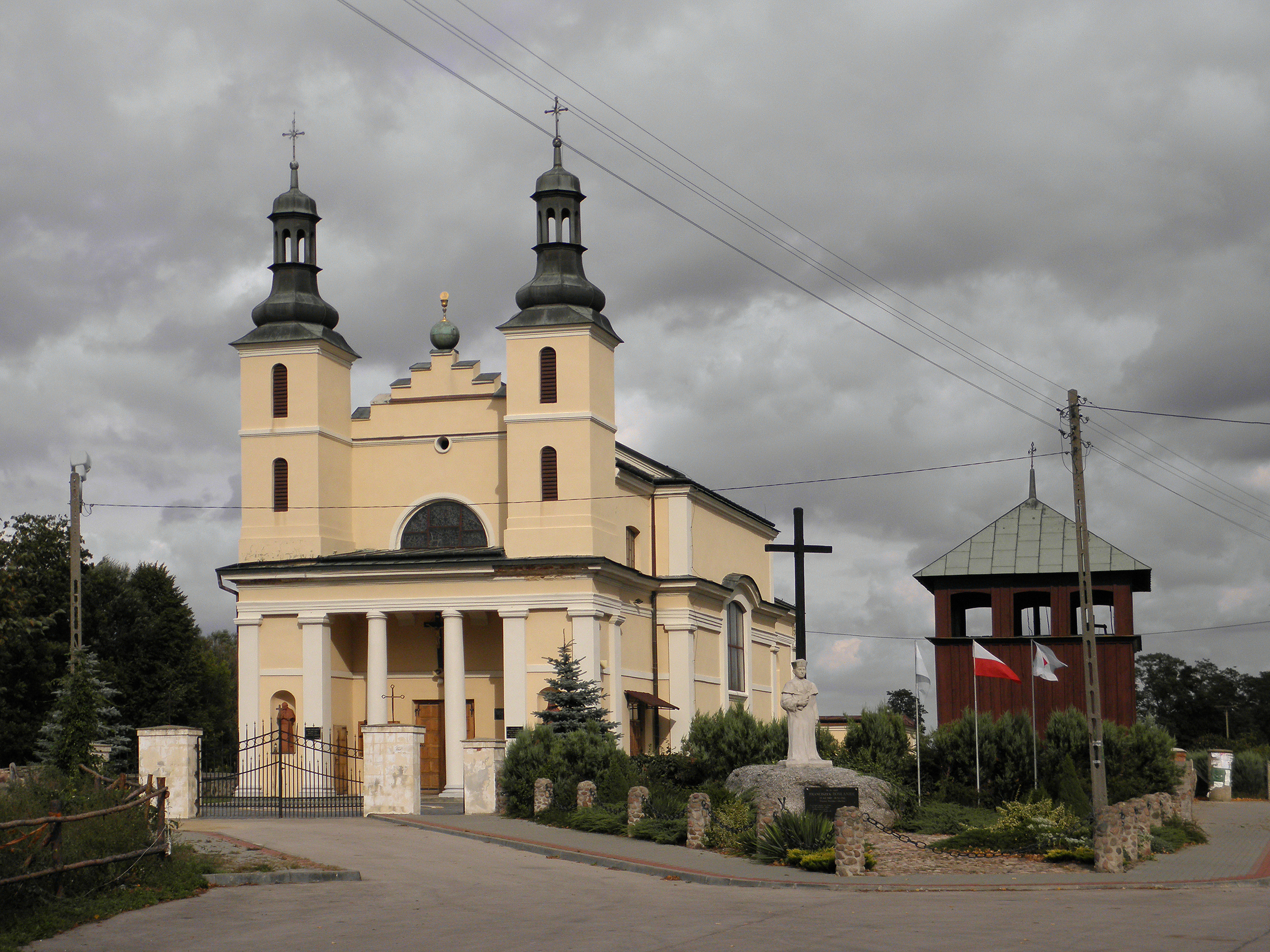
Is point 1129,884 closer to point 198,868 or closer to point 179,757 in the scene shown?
point 198,868

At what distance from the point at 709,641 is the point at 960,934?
110ft

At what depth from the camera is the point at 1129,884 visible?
760 inches

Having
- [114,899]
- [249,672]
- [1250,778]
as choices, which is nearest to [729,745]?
[249,672]

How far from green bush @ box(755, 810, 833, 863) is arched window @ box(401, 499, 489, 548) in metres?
21.2

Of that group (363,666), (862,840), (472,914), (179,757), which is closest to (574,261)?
(363,666)

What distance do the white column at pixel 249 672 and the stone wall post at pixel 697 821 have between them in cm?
1909

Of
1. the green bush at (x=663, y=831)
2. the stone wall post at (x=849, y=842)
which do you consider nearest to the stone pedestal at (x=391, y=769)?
the green bush at (x=663, y=831)

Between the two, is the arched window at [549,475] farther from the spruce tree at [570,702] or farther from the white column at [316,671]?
the spruce tree at [570,702]

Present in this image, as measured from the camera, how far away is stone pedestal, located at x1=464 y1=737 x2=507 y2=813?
29.4 meters

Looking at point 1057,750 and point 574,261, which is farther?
point 574,261

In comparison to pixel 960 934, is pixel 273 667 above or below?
above

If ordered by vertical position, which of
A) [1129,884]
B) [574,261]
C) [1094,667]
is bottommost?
[1129,884]

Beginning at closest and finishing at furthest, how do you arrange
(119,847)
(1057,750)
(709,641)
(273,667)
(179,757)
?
(119,847)
(179,757)
(1057,750)
(273,667)
(709,641)

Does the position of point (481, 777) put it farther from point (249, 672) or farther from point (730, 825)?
point (249, 672)
